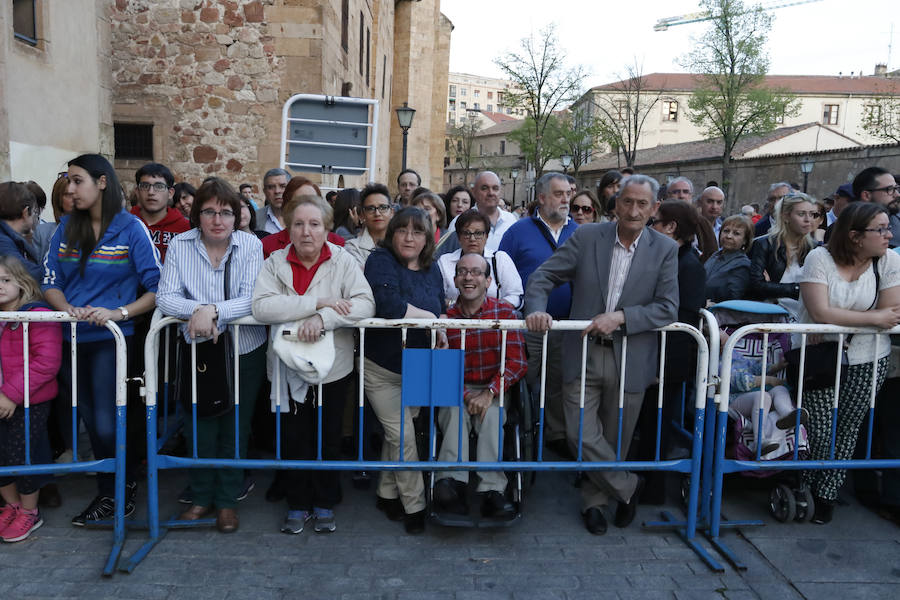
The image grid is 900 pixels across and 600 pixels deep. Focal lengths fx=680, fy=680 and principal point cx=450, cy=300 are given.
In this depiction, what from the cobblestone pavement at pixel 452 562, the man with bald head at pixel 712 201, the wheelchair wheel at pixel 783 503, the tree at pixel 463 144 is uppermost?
the tree at pixel 463 144

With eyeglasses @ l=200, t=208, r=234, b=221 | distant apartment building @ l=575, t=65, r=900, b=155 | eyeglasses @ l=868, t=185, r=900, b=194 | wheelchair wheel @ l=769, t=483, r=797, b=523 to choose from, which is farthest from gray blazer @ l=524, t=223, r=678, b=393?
distant apartment building @ l=575, t=65, r=900, b=155

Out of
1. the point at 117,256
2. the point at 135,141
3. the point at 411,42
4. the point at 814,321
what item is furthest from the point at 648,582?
the point at 411,42

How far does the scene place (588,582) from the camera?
10.6 feet

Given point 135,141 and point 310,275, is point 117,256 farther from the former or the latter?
point 135,141

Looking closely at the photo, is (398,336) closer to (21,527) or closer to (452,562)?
(452,562)

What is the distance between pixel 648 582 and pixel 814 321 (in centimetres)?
174

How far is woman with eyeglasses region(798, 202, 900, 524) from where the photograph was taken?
3.68 meters

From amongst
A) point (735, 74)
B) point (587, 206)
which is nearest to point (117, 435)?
point (587, 206)

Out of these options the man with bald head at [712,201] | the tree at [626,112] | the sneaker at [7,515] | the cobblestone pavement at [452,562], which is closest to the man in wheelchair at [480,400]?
the cobblestone pavement at [452,562]

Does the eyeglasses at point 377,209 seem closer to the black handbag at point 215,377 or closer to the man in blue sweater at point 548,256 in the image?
the man in blue sweater at point 548,256

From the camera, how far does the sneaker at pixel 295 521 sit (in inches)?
144

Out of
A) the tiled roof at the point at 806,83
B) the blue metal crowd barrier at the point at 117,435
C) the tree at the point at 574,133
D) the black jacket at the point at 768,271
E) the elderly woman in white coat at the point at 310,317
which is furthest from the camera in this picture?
the tiled roof at the point at 806,83

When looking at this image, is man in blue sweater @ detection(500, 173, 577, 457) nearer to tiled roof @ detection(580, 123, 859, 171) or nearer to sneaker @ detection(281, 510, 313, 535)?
sneaker @ detection(281, 510, 313, 535)

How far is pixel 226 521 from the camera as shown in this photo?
3.68 m
